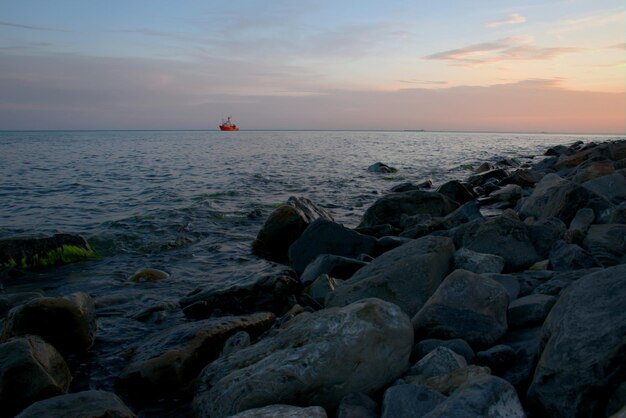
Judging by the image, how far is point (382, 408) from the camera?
3.11m

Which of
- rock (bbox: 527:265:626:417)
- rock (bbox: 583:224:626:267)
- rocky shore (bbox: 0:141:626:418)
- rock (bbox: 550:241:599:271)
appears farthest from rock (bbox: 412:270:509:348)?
rock (bbox: 583:224:626:267)

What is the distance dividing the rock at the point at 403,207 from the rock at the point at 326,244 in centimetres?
274

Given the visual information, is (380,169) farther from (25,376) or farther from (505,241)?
(25,376)

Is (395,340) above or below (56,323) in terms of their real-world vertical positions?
above

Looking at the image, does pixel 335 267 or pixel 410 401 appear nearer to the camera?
pixel 410 401

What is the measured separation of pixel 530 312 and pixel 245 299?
386cm

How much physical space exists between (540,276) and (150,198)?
1487 cm

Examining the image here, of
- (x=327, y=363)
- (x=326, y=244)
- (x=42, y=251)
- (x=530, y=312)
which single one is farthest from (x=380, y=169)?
(x=327, y=363)

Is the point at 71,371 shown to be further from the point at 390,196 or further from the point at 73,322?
the point at 390,196

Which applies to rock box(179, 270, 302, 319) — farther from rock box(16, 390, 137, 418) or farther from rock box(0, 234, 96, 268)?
rock box(0, 234, 96, 268)

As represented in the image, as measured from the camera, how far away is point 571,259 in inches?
224

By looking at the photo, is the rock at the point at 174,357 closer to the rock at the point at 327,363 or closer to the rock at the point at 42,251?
the rock at the point at 327,363

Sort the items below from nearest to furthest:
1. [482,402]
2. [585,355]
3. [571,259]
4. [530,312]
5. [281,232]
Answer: [482,402], [585,355], [530,312], [571,259], [281,232]

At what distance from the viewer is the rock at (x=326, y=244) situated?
8531mm
